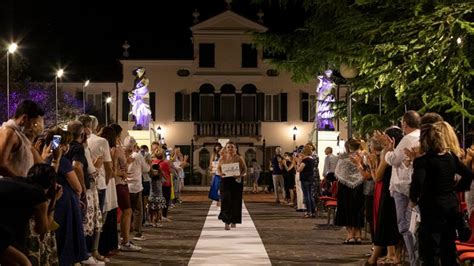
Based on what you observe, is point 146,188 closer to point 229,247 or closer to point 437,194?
point 229,247

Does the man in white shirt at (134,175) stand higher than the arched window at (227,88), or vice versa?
the arched window at (227,88)

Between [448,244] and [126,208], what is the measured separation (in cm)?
681

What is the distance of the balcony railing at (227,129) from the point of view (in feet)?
194

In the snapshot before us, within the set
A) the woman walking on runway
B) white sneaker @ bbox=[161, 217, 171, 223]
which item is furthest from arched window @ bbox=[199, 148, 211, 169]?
the woman walking on runway

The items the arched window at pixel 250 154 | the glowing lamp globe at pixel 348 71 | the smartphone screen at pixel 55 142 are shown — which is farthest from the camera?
the arched window at pixel 250 154

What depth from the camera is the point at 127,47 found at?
192 feet

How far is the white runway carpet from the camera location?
531 inches

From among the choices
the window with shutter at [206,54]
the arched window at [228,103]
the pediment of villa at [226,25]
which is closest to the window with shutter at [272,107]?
the arched window at [228,103]

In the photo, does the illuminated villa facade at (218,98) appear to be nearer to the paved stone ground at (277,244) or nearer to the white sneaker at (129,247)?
the paved stone ground at (277,244)

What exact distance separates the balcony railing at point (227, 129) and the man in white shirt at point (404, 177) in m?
47.9

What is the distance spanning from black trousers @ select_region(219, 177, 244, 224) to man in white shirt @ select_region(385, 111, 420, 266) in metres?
8.62

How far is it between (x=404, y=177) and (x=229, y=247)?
17.2 ft

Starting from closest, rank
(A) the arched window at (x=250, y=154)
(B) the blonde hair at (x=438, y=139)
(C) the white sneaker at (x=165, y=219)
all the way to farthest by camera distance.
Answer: (B) the blonde hair at (x=438, y=139) → (C) the white sneaker at (x=165, y=219) → (A) the arched window at (x=250, y=154)

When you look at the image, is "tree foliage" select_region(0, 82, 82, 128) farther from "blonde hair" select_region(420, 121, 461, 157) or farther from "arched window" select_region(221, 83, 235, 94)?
"blonde hair" select_region(420, 121, 461, 157)
